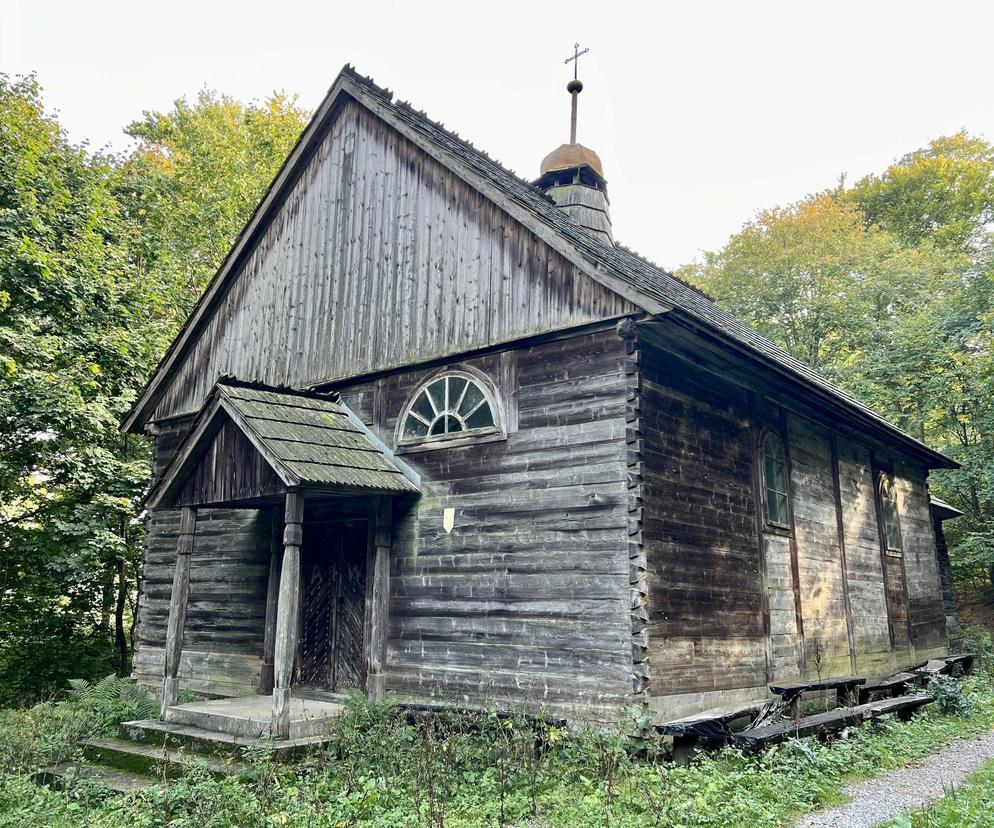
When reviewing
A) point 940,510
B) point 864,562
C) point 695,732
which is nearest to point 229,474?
point 695,732

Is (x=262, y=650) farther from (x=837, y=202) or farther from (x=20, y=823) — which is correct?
(x=837, y=202)

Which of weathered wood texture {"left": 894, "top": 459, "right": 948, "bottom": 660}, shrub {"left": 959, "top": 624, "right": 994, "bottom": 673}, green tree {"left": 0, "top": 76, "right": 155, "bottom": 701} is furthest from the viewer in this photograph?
shrub {"left": 959, "top": 624, "right": 994, "bottom": 673}

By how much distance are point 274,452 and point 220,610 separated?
4.58 meters

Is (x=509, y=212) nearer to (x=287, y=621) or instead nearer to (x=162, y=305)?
(x=287, y=621)

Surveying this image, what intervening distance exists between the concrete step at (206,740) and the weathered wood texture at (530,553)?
6.03ft

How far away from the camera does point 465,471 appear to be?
31.4 feet

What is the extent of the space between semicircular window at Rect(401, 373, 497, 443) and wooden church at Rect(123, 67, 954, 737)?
36mm

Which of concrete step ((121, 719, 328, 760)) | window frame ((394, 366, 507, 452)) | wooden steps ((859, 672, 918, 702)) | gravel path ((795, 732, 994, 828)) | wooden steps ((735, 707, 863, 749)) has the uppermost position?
window frame ((394, 366, 507, 452))

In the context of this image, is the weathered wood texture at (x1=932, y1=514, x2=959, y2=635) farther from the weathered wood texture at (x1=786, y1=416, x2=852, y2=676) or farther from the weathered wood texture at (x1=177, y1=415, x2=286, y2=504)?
the weathered wood texture at (x1=177, y1=415, x2=286, y2=504)

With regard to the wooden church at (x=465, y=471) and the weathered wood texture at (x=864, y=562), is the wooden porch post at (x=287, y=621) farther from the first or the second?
the weathered wood texture at (x=864, y=562)

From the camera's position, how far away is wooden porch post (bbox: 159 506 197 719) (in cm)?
944

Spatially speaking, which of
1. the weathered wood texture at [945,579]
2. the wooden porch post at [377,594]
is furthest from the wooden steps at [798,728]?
the weathered wood texture at [945,579]

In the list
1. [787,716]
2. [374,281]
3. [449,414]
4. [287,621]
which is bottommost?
[787,716]

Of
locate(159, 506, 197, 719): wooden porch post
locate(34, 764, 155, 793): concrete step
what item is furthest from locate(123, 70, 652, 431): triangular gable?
locate(34, 764, 155, 793): concrete step
